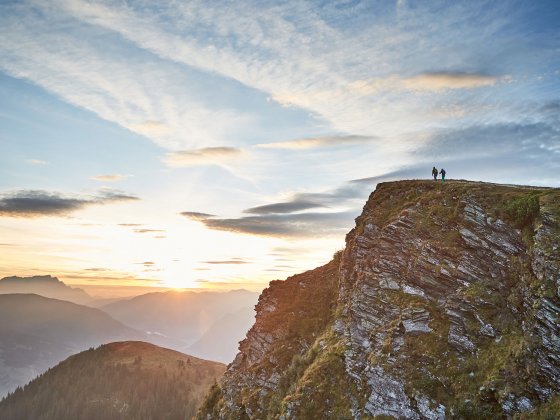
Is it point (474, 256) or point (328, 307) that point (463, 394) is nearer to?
point (474, 256)

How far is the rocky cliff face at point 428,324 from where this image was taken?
2583 cm

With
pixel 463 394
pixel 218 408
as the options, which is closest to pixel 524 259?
pixel 463 394

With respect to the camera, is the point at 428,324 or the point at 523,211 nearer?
the point at 428,324

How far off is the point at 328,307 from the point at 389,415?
1557 cm

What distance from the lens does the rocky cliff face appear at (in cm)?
2583

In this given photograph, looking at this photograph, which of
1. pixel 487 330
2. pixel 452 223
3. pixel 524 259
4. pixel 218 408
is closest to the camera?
pixel 487 330

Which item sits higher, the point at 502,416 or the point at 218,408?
the point at 502,416

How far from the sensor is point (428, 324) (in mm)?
30656

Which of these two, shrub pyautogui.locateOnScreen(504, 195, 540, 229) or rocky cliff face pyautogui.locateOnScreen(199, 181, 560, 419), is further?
shrub pyautogui.locateOnScreen(504, 195, 540, 229)

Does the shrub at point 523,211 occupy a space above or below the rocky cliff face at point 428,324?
above

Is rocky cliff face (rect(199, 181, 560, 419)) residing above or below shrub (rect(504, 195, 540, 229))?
below

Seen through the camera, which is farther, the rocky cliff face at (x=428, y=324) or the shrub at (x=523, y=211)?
the shrub at (x=523, y=211)

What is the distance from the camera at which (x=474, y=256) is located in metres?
32.6

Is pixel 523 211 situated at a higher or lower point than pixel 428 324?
higher
